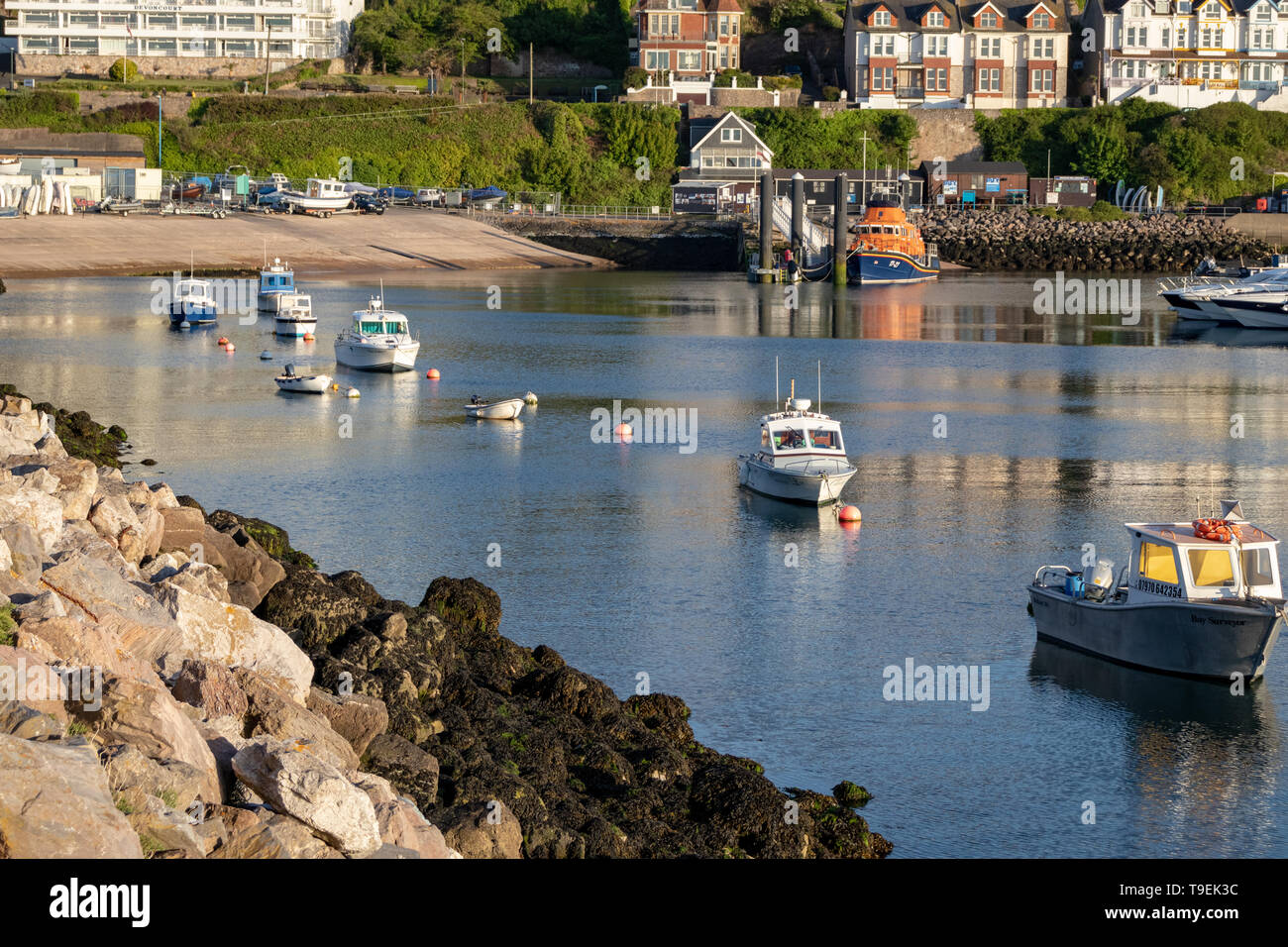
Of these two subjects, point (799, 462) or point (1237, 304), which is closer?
point (799, 462)

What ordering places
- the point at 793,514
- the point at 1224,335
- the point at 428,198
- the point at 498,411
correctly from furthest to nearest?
the point at 428,198
the point at 1224,335
the point at 498,411
the point at 793,514

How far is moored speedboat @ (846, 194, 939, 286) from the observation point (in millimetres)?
107500

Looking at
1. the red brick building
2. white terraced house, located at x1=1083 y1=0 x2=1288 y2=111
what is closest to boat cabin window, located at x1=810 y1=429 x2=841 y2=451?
the red brick building

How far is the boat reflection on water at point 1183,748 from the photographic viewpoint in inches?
806

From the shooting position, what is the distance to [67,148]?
118 metres

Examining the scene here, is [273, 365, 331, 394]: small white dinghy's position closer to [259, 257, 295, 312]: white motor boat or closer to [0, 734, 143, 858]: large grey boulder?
[259, 257, 295, 312]: white motor boat

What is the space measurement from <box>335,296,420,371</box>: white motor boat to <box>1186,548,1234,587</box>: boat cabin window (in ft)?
134

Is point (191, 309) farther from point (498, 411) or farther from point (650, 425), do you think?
point (650, 425)

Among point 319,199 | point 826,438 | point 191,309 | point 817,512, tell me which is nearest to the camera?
point 817,512

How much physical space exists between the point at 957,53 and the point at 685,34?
22.9 m

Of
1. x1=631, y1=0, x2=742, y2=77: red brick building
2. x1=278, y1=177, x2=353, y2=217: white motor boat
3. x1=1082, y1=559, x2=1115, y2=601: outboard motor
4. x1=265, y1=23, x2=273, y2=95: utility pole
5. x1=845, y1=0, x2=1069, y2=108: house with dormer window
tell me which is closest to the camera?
x1=1082, y1=559, x2=1115, y2=601: outboard motor

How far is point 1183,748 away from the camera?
23188mm

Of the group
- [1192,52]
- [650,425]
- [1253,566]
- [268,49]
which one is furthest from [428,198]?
[1253,566]

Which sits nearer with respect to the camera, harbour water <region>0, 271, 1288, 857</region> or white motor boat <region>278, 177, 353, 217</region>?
harbour water <region>0, 271, 1288, 857</region>
